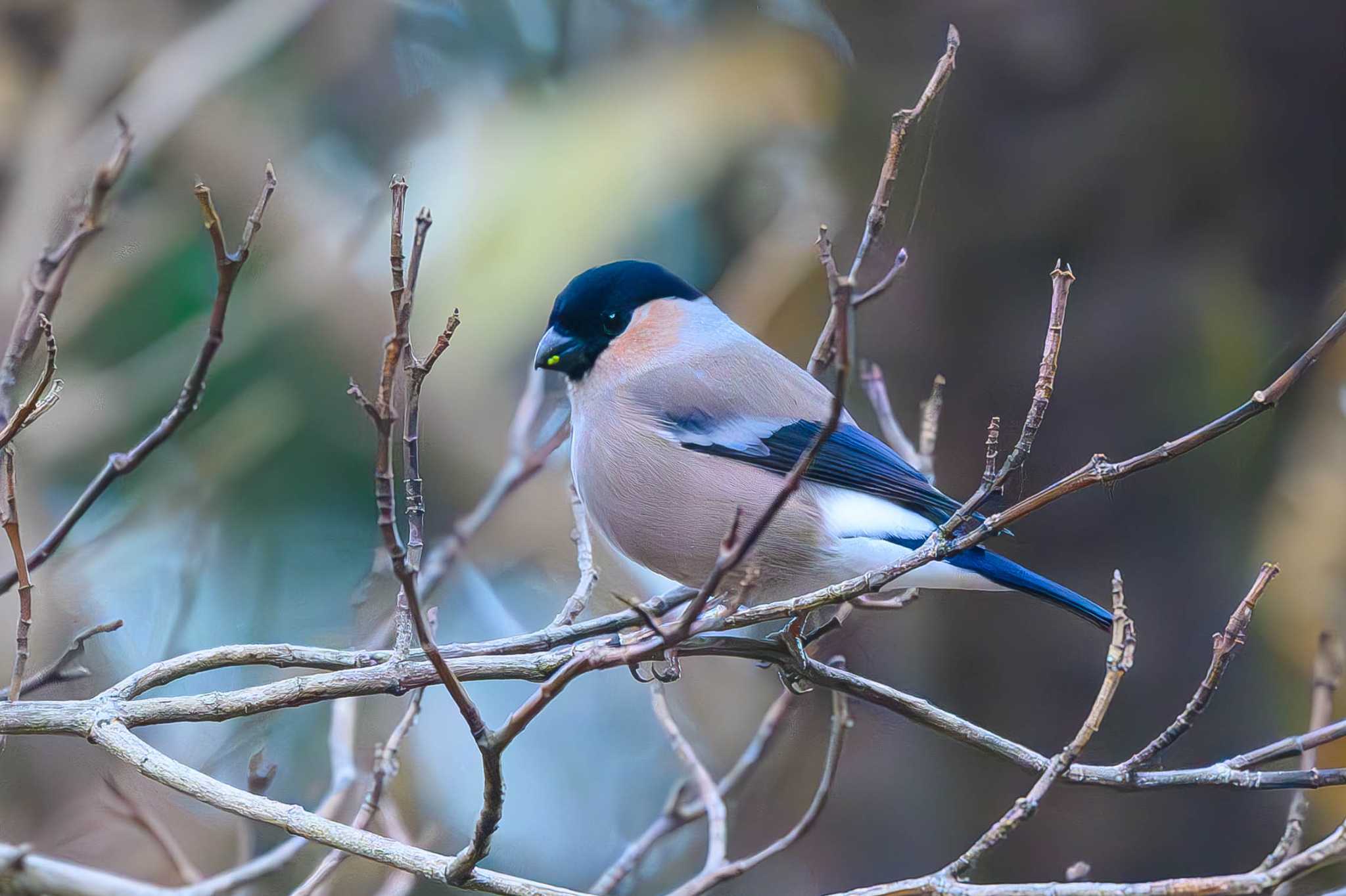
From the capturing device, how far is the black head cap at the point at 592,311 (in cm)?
232

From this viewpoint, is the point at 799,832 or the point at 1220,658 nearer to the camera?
the point at 1220,658

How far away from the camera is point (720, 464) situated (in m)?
2.10

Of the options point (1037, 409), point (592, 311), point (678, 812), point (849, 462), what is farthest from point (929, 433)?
point (1037, 409)

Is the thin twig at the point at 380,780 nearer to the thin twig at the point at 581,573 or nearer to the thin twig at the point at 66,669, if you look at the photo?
the thin twig at the point at 581,573

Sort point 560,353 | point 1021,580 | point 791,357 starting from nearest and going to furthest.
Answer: point 1021,580, point 560,353, point 791,357

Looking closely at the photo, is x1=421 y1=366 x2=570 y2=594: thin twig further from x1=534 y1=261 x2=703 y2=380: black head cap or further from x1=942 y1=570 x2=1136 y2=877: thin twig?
x1=942 y1=570 x2=1136 y2=877: thin twig

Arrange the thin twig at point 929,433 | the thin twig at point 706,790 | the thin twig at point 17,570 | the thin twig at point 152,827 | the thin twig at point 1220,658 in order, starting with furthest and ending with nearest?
the thin twig at point 929,433
the thin twig at point 152,827
the thin twig at point 706,790
the thin twig at point 17,570
the thin twig at point 1220,658

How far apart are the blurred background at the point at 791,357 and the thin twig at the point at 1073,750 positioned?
100cm

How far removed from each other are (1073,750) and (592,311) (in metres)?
Result: 1.39

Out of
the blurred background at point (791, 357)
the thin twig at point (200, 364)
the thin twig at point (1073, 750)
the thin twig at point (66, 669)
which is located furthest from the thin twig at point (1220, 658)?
the thin twig at point (66, 669)

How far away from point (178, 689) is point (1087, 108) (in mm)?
2685

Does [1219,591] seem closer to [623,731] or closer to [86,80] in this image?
[623,731]

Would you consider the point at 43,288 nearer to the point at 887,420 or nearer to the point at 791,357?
the point at 887,420

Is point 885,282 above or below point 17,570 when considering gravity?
above
